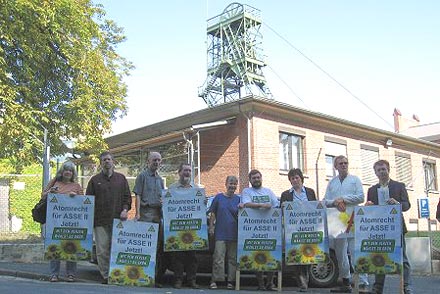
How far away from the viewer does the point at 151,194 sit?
27.7ft

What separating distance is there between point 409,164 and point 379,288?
22.5 meters

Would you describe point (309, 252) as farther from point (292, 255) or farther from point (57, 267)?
point (57, 267)

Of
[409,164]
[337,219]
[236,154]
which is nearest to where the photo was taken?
[337,219]

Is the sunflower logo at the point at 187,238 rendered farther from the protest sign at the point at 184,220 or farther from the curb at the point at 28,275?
the curb at the point at 28,275

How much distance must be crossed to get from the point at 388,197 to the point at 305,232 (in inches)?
53.2

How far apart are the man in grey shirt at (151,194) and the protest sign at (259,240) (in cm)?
129

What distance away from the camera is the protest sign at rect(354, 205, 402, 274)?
7.13m

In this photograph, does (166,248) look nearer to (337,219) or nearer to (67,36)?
(337,219)

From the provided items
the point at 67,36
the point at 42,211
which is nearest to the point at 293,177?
the point at 42,211

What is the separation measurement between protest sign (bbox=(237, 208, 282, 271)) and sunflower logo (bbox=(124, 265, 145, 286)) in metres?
1.48

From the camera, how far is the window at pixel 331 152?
22.8 meters

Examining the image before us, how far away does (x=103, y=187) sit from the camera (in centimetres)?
838

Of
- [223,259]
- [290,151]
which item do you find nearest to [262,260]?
[223,259]

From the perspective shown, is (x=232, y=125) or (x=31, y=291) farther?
(x=232, y=125)
